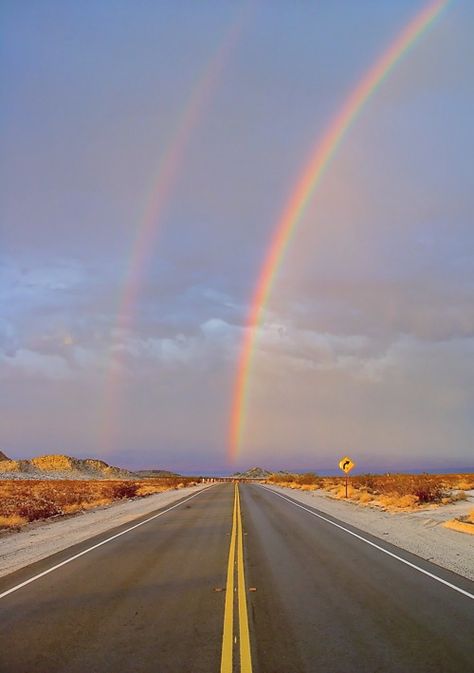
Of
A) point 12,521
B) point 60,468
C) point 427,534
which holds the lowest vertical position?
point 427,534

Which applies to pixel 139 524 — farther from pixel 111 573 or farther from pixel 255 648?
pixel 255 648

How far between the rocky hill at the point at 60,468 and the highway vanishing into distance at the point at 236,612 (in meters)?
121

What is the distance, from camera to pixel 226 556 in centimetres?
1377

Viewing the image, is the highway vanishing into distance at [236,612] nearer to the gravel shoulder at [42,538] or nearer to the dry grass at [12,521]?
the gravel shoulder at [42,538]

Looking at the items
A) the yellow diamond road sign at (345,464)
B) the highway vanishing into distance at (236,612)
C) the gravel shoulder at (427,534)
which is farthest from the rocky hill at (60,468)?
the highway vanishing into distance at (236,612)

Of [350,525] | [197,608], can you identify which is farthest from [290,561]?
[350,525]

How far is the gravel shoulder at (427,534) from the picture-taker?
13.4 meters

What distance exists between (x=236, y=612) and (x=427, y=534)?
1260 centimetres

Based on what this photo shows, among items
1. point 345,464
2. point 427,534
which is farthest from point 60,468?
point 427,534

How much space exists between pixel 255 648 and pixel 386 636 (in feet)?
5.73

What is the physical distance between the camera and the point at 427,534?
18.8 metres

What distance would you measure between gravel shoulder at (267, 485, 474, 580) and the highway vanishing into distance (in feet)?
2.32

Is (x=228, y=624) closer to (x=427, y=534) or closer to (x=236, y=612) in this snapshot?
(x=236, y=612)

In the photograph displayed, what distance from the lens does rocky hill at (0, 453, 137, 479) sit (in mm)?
135625
